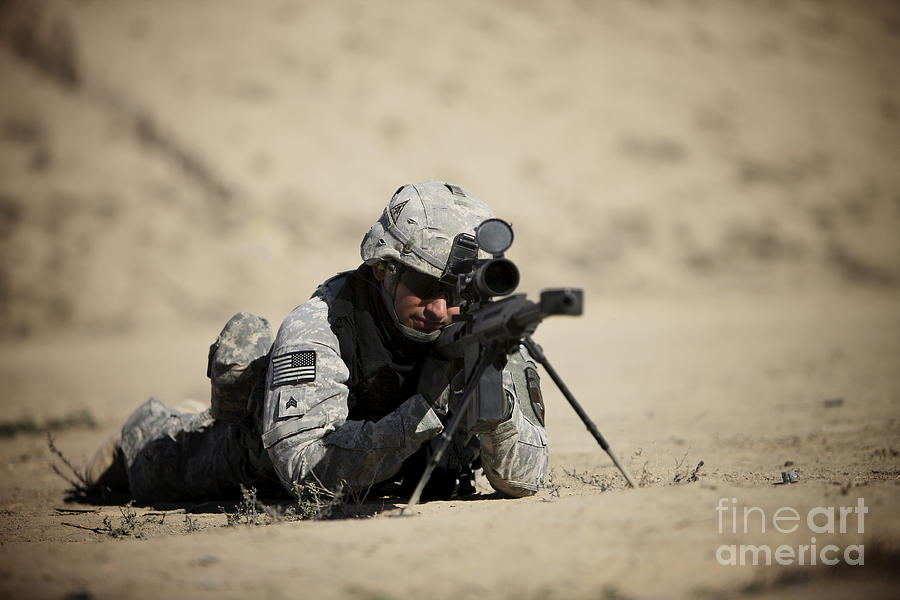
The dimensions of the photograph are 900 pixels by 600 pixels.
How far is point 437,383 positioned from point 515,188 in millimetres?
19211

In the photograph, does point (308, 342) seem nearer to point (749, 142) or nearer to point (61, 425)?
point (61, 425)

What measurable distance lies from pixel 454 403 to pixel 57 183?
73.6ft

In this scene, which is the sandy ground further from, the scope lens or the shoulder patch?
the scope lens

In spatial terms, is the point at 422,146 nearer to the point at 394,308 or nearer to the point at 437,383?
the point at 394,308

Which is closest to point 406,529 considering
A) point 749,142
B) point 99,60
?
point 749,142

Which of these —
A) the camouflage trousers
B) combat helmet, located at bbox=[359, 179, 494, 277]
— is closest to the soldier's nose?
combat helmet, located at bbox=[359, 179, 494, 277]

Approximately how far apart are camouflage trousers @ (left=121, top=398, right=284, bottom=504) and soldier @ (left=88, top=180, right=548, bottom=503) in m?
0.02

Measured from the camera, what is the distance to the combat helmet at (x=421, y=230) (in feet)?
13.4

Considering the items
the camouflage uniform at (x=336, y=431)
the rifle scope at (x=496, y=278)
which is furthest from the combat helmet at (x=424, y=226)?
the rifle scope at (x=496, y=278)

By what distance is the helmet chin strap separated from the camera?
417 centimetres

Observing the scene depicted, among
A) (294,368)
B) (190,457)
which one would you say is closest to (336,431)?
(294,368)

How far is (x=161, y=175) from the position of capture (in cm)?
2295

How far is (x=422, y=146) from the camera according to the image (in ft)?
76.8

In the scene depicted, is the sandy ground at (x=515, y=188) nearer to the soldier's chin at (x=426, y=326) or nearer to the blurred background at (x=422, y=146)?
the blurred background at (x=422, y=146)
